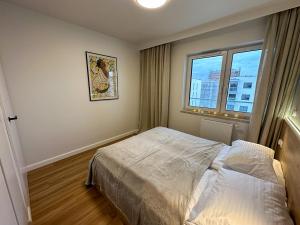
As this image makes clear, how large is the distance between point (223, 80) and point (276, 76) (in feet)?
2.54

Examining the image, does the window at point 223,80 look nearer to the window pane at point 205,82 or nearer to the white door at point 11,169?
the window pane at point 205,82

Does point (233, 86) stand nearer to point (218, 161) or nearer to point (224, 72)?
point (224, 72)

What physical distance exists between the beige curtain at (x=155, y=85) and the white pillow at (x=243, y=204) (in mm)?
2248

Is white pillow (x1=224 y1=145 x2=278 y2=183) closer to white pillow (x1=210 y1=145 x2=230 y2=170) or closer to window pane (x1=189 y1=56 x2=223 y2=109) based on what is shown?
white pillow (x1=210 y1=145 x2=230 y2=170)

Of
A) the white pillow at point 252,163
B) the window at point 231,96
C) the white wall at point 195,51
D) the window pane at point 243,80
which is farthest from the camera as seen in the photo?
the window at point 231,96

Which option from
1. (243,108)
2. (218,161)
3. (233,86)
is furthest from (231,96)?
(218,161)

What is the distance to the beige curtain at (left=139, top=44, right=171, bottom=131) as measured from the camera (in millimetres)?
2994

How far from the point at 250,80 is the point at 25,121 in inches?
143

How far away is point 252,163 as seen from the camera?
1236 millimetres

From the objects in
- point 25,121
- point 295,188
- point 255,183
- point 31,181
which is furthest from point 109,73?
point 295,188

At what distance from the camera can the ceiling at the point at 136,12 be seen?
Result: 1.70m

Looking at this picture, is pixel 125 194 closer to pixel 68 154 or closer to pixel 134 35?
pixel 68 154

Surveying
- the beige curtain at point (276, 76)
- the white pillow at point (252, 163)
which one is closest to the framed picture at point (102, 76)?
the white pillow at point (252, 163)

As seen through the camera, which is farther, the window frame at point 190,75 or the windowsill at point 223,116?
the window frame at point 190,75
